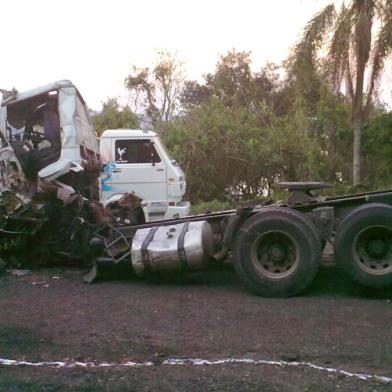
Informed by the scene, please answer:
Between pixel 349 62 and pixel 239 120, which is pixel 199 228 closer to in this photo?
pixel 349 62

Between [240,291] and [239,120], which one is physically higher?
[239,120]

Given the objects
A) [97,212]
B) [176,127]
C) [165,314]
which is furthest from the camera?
[176,127]

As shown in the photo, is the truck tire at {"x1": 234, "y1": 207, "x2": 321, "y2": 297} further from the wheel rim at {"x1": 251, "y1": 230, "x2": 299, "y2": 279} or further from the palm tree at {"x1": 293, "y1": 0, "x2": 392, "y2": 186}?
the palm tree at {"x1": 293, "y1": 0, "x2": 392, "y2": 186}

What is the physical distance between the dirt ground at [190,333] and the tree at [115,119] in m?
17.6

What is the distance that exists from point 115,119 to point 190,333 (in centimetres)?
2075

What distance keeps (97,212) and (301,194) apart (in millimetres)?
2802

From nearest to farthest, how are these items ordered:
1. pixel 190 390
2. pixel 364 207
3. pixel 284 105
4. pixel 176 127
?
pixel 190 390 → pixel 364 207 → pixel 176 127 → pixel 284 105

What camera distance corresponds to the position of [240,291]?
7.62m

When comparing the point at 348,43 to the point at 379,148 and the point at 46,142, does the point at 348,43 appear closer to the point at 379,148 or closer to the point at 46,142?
the point at 379,148

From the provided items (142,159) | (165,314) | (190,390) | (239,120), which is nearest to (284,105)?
(239,120)

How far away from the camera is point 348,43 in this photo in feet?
54.6


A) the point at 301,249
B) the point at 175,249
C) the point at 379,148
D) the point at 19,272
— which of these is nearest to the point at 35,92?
the point at 19,272

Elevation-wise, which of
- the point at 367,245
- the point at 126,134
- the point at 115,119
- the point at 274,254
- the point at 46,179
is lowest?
the point at 274,254

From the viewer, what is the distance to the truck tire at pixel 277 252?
711 centimetres
